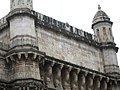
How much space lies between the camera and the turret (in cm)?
2641

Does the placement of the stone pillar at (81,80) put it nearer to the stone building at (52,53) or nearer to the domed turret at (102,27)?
the stone building at (52,53)

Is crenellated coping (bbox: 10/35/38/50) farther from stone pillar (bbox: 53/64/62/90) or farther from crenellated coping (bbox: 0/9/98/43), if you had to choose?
stone pillar (bbox: 53/64/62/90)

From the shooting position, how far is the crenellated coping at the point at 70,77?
70.8 ft

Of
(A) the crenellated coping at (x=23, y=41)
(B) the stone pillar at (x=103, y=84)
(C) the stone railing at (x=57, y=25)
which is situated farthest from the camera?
(B) the stone pillar at (x=103, y=84)

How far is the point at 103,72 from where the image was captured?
26.1 metres

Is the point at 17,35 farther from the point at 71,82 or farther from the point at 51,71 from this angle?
the point at 71,82

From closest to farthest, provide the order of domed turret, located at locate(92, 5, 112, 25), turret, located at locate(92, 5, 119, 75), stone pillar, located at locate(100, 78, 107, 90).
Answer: stone pillar, located at locate(100, 78, 107, 90) → turret, located at locate(92, 5, 119, 75) → domed turret, located at locate(92, 5, 112, 25)

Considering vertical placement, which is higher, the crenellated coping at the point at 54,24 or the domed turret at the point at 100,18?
the domed turret at the point at 100,18

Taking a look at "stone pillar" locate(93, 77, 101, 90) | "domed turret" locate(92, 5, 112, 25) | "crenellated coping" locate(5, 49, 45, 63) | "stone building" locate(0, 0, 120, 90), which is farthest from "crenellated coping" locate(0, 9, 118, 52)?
"stone pillar" locate(93, 77, 101, 90)

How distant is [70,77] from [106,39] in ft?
18.0

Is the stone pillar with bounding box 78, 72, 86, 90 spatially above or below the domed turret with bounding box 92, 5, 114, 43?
below

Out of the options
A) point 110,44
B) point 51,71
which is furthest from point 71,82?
point 110,44

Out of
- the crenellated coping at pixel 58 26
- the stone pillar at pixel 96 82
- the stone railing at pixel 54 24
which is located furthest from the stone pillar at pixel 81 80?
the stone railing at pixel 54 24

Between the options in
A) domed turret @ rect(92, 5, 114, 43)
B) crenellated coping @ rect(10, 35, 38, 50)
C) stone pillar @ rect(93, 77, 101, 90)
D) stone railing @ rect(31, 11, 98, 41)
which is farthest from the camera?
domed turret @ rect(92, 5, 114, 43)
